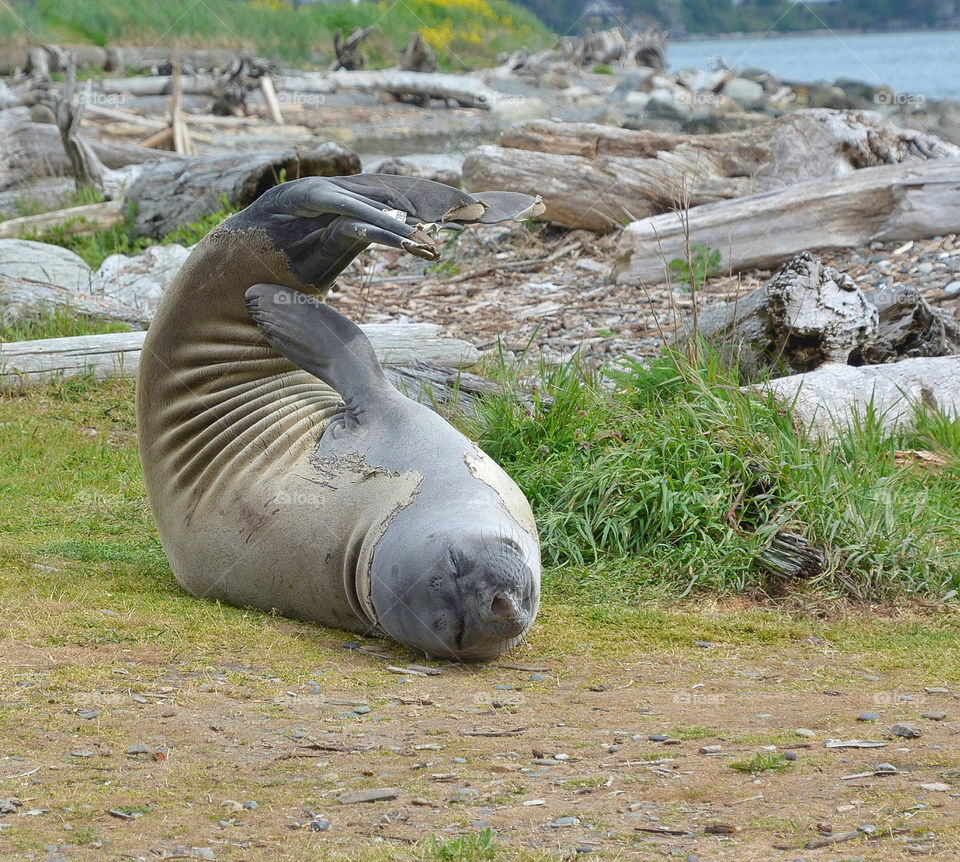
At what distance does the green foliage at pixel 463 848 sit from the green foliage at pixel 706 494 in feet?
7.65

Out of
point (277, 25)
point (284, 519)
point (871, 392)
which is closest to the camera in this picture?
point (284, 519)

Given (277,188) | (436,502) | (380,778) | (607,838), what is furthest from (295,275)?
(607,838)

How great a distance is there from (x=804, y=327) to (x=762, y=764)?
4172mm

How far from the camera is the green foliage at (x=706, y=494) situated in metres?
4.82

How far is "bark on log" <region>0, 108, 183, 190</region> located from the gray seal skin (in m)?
10.2

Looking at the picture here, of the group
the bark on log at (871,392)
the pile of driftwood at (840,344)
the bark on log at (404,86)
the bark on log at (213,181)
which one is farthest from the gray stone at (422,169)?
the bark on log at (404,86)

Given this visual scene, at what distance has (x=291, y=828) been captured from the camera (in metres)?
2.57

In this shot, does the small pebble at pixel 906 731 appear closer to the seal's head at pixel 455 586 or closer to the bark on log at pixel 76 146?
the seal's head at pixel 455 586

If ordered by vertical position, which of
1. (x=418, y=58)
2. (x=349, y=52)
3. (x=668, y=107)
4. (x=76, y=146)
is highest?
(x=349, y=52)

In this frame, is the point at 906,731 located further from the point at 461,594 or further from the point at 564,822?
the point at 461,594

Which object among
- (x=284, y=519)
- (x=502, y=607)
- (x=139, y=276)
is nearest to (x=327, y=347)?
(x=284, y=519)

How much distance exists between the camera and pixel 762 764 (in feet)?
9.50

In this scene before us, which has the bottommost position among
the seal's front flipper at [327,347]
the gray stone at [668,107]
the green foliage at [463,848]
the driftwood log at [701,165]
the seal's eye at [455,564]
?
the green foliage at [463,848]

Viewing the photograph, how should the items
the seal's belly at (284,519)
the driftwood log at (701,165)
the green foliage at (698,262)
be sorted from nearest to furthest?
the seal's belly at (284,519) < the green foliage at (698,262) < the driftwood log at (701,165)
